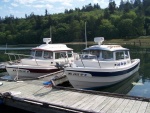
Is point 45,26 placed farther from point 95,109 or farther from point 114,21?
point 95,109

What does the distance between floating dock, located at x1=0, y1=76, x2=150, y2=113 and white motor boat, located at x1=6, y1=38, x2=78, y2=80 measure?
18.4 ft

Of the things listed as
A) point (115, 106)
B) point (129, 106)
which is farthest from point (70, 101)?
point (129, 106)

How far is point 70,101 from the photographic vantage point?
1227 centimetres

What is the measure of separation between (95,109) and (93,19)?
125 m

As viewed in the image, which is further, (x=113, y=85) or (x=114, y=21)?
(x=114, y=21)

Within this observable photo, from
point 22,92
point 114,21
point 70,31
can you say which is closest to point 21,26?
point 70,31

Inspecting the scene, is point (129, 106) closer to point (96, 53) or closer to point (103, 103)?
point (103, 103)

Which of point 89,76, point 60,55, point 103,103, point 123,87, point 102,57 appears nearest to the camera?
point 103,103

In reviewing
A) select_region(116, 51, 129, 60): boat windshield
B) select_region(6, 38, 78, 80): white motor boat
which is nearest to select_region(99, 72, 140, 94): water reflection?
select_region(116, 51, 129, 60): boat windshield

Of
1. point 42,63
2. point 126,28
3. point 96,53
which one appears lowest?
point 42,63

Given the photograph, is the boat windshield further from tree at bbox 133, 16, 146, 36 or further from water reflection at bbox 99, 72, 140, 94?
tree at bbox 133, 16, 146, 36

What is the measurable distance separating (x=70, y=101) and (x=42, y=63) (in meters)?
10.0

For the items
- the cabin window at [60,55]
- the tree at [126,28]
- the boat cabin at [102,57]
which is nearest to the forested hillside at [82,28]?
the tree at [126,28]

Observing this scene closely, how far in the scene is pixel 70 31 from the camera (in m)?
129
